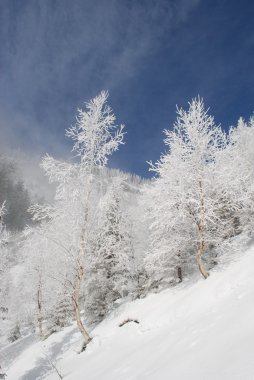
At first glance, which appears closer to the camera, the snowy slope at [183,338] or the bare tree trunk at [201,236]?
the snowy slope at [183,338]

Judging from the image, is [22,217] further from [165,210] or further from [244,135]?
[165,210]

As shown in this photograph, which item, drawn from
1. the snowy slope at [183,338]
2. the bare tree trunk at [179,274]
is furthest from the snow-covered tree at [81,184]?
the bare tree trunk at [179,274]

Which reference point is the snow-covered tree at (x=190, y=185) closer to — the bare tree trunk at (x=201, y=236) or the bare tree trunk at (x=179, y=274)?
the bare tree trunk at (x=201, y=236)

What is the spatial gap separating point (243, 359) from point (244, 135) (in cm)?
4081

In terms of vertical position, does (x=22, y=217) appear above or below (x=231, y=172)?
above

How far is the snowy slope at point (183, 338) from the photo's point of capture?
23.9 ft

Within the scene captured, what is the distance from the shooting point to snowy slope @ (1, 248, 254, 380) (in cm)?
728

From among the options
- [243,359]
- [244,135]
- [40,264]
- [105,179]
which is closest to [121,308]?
[105,179]

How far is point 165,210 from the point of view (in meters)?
19.5

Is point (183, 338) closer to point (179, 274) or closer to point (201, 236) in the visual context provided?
point (201, 236)

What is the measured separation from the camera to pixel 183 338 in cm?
1121

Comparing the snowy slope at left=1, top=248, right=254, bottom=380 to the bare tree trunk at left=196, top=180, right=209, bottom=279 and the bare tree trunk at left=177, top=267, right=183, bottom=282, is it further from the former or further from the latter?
the bare tree trunk at left=177, top=267, right=183, bottom=282

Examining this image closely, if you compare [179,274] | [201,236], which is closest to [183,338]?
[201,236]

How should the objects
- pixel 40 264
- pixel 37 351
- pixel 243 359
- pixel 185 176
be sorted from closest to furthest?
pixel 243 359 < pixel 185 176 < pixel 37 351 < pixel 40 264
